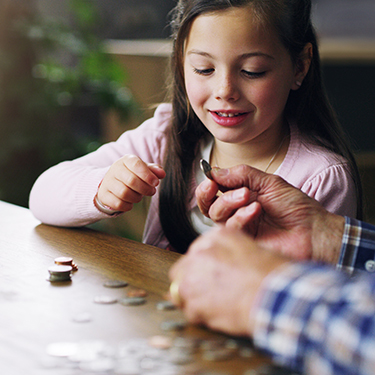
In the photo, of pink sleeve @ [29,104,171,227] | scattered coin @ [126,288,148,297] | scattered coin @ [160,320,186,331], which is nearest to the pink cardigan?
pink sleeve @ [29,104,171,227]

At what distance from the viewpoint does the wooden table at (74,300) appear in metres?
0.56

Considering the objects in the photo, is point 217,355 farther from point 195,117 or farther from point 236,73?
point 195,117

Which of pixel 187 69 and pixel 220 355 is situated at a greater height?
pixel 187 69

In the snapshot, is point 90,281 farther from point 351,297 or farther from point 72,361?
point 351,297

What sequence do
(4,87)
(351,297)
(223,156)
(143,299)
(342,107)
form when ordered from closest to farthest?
(351,297) < (143,299) < (223,156) < (4,87) < (342,107)

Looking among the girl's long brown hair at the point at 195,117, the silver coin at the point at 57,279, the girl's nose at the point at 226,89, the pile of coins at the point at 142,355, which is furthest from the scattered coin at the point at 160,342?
the girl's long brown hair at the point at 195,117

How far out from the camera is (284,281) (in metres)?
0.56

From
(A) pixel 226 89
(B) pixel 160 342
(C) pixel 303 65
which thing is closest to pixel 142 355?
(B) pixel 160 342

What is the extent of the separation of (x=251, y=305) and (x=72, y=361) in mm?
195

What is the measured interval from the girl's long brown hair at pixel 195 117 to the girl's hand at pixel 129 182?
27 cm

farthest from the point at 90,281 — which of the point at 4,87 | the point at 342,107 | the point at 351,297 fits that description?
the point at 342,107

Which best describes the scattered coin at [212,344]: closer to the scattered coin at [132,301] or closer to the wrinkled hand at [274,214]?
the scattered coin at [132,301]

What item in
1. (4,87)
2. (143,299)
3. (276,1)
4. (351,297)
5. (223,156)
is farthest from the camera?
(4,87)

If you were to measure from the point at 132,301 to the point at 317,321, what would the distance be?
0.85 ft
